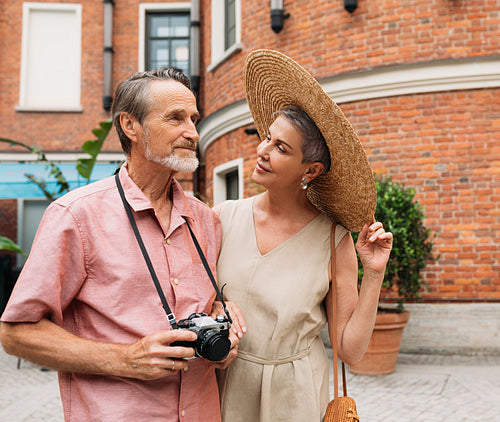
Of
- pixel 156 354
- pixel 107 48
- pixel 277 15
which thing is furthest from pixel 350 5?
pixel 107 48

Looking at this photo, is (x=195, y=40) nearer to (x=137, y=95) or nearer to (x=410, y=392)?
(x=410, y=392)

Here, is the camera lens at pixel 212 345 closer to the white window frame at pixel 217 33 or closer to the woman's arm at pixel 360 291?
the woman's arm at pixel 360 291

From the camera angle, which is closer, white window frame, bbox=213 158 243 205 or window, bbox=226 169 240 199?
white window frame, bbox=213 158 243 205

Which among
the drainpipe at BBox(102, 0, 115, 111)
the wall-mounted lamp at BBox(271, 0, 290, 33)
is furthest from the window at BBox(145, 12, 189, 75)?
the wall-mounted lamp at BBox(271, 0, 290, 33)

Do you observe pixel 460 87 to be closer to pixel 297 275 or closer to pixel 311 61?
pixel 311 61

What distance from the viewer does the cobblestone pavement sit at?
4.84 m

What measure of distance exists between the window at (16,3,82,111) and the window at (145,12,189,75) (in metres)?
1.93

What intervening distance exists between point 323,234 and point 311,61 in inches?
253

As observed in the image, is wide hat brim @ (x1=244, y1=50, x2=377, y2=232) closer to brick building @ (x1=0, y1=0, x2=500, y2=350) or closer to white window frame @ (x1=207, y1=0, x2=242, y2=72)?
brick building @ (x1=0, y1=0, x2=500, y2=350)

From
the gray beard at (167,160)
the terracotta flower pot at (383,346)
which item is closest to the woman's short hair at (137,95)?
the gray beard at (167,160)

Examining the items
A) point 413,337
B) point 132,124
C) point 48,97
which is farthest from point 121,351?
point 48,97

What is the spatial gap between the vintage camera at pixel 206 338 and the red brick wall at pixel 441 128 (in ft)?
19.9

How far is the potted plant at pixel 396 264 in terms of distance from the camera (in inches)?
237

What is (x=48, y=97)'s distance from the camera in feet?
43.7
